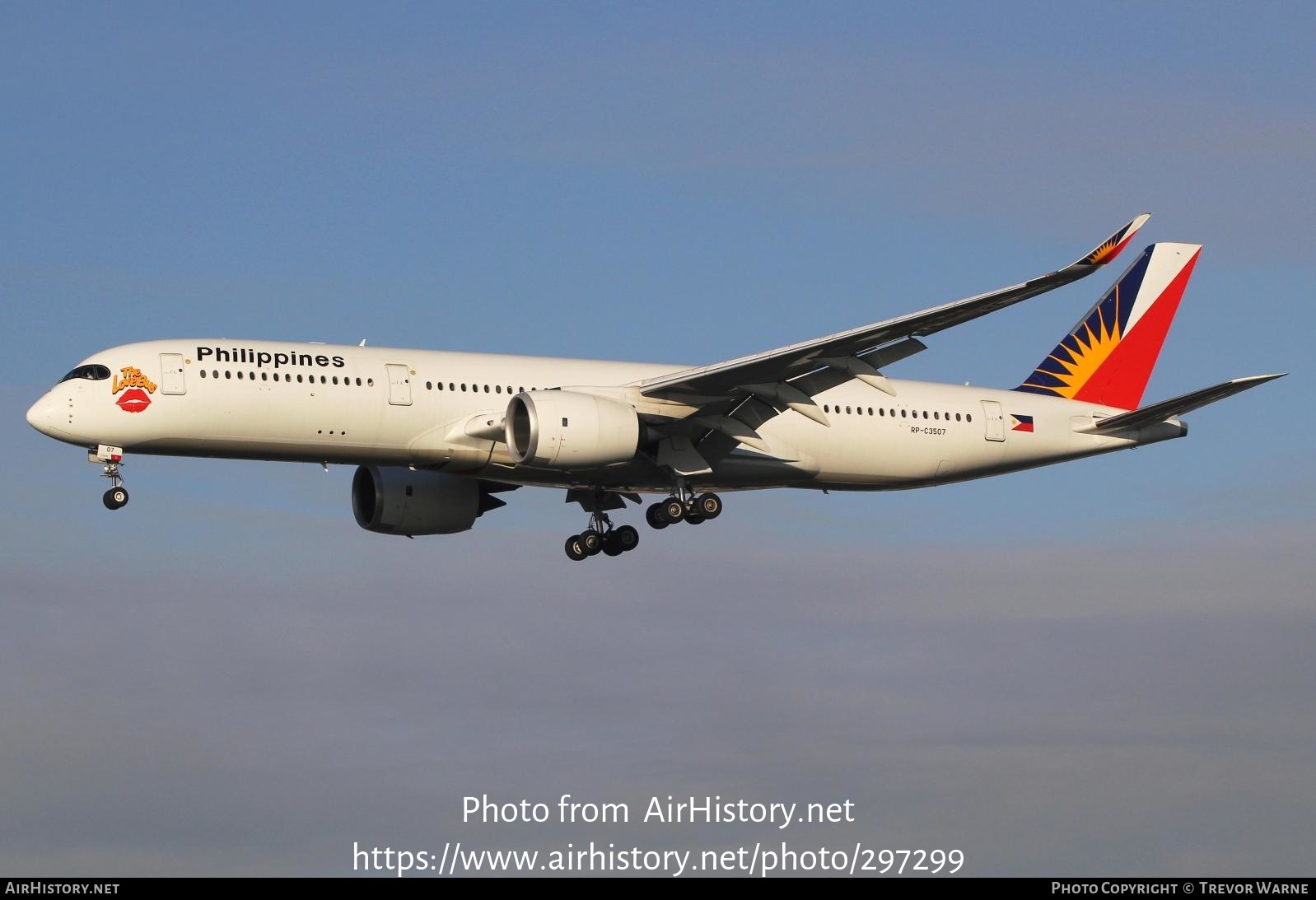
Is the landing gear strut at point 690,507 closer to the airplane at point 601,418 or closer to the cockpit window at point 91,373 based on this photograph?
the airplane at point 601,418

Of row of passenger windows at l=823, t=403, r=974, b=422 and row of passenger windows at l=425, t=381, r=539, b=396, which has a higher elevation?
row of passenger windows at l=823, t=403, r=974, b=422

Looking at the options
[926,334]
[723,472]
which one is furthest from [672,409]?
[926,334]

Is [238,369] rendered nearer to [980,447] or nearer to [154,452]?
[154,452]

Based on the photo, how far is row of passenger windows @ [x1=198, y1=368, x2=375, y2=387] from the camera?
1727 inches

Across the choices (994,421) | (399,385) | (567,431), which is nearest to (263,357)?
(399,385)

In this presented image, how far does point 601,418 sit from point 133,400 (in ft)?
33.9

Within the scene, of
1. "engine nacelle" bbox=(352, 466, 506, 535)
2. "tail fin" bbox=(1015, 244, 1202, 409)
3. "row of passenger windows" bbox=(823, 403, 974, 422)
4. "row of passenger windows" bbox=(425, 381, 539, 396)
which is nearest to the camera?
"row of passenger windows" bbox=(425, 381, 539, 396)

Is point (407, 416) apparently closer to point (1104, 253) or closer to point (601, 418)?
point (601, 418)

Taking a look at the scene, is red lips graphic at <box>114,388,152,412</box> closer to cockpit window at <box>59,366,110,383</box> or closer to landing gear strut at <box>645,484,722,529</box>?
cockpit window at <box>59,366,110,383</box>

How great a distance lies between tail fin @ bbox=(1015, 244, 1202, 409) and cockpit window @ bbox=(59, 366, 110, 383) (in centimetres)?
2460

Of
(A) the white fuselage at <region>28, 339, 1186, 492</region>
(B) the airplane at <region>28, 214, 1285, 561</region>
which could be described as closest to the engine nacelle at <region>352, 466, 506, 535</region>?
(B) the airplane at <region>28, 214, 1285, 561</region>

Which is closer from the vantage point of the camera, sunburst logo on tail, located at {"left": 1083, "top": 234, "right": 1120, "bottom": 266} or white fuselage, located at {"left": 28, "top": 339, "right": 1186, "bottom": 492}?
sunburst logo on tail, located at {"left": 1083, "top": 234, "right": 1120, "bottom": 266}

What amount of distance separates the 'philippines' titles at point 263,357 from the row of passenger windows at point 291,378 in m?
0.26

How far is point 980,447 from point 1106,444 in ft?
12.4
